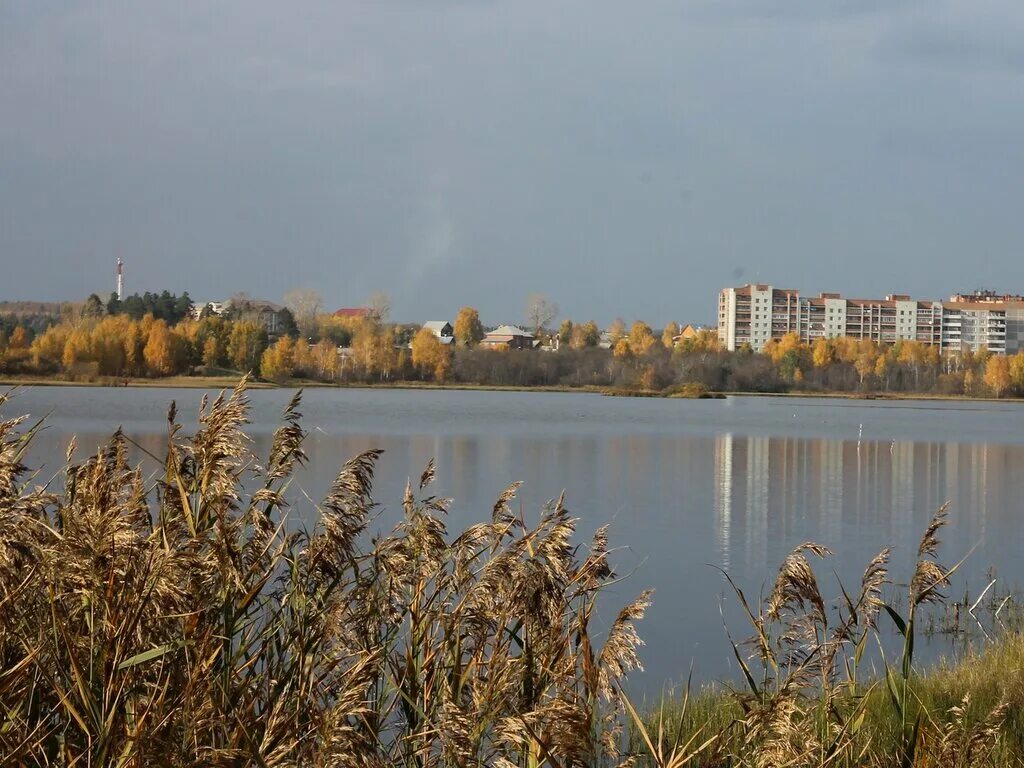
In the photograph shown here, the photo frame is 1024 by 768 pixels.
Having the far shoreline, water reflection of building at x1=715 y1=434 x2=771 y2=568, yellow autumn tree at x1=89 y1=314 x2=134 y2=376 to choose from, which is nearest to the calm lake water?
water reflection of building at x1=715 y1=434 x2=771 y2=568

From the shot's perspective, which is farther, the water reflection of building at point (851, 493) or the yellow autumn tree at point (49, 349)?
the yellow autumn tree at point (49, 349)

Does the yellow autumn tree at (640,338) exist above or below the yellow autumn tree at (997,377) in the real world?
above

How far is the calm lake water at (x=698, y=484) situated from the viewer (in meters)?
12.6

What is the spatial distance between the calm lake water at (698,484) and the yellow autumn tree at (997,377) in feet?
204

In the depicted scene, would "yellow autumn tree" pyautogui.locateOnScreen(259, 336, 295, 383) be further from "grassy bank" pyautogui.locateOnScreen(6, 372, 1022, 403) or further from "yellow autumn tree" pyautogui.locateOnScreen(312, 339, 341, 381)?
"yellow autumn tree" pyautogui.locateOnScreen(312, 339, 341, 381)

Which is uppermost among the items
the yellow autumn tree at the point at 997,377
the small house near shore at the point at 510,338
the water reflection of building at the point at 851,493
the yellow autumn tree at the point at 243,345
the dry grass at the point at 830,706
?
the small house near shore at the point at 510,338

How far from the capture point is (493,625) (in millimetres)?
3545

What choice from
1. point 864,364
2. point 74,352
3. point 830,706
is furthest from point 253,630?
point 864,364

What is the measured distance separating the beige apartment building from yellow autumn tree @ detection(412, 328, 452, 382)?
64.4 metres

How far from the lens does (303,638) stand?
3225 millimetres

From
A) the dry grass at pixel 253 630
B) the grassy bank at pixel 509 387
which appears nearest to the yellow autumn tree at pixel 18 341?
the grassy bank at pixel 509 387

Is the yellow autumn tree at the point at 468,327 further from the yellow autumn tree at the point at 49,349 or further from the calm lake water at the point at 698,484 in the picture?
the calm lake water at the point at 698,484

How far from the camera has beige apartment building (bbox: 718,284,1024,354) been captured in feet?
536

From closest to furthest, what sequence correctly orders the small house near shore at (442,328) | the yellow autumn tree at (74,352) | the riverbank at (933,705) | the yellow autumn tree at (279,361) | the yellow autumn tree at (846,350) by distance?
the riverbank at (933,705), the yellow autumn tree at (74,352), the yellow autumn tree at (279,361), the yellow autumn tree at (846,350), the small house near shore at (442,328)
